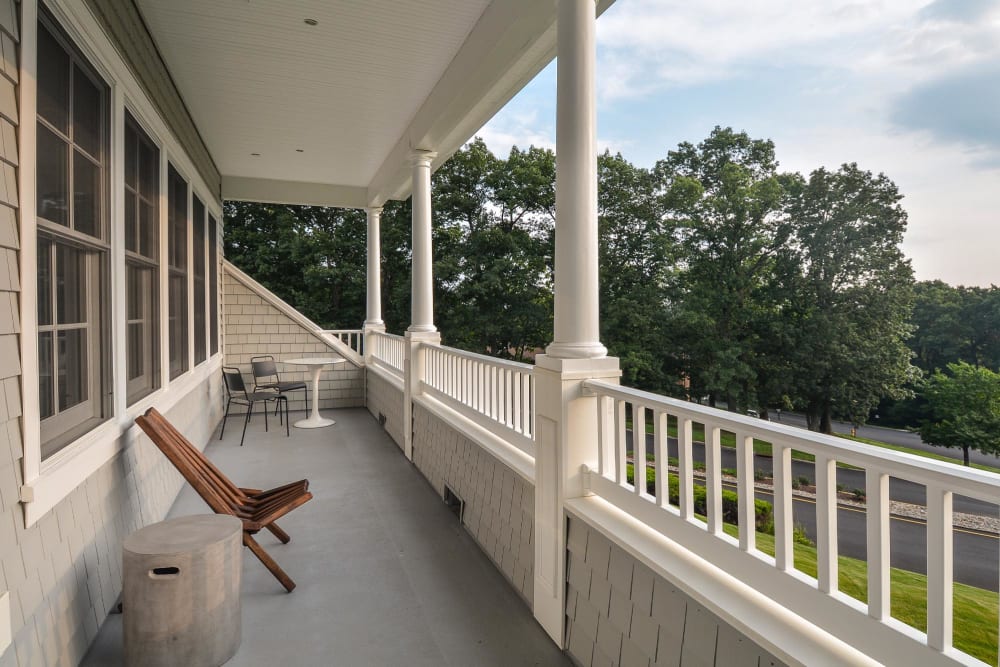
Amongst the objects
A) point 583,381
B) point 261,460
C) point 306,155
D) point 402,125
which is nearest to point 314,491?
point 261,460

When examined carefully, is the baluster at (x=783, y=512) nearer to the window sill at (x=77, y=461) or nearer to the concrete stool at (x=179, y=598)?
the concrete stool at (x=179, y=598)

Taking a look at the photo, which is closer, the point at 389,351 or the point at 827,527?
the point at 827,527

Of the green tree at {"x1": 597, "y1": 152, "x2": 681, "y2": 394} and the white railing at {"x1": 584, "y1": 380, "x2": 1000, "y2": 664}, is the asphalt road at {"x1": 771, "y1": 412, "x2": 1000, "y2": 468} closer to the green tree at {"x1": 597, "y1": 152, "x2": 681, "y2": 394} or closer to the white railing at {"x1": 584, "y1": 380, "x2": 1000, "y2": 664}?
the green tree at {"x1": 597, "y1": 152, "x2": 681, "y2": 394}

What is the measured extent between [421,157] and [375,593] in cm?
391

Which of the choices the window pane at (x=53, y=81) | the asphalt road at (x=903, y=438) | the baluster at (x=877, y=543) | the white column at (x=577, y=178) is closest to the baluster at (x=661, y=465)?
the white column at (x=577, y=178)

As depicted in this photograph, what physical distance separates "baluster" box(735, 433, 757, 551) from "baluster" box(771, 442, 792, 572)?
75 millimetres

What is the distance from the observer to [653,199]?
72.2 ft

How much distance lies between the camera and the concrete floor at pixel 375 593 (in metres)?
2.30

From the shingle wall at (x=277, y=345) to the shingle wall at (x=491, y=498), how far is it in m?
4.30

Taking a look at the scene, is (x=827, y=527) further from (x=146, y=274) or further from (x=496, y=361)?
(x=146, y=274)

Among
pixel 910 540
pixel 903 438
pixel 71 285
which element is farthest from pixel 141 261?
pixel 903 438

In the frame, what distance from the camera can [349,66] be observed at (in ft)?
13.9

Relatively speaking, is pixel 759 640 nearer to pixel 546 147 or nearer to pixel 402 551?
pixel 402 551

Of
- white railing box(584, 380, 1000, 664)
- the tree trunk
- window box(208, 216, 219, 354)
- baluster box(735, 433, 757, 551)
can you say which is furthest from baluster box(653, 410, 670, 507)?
the tree trunk
